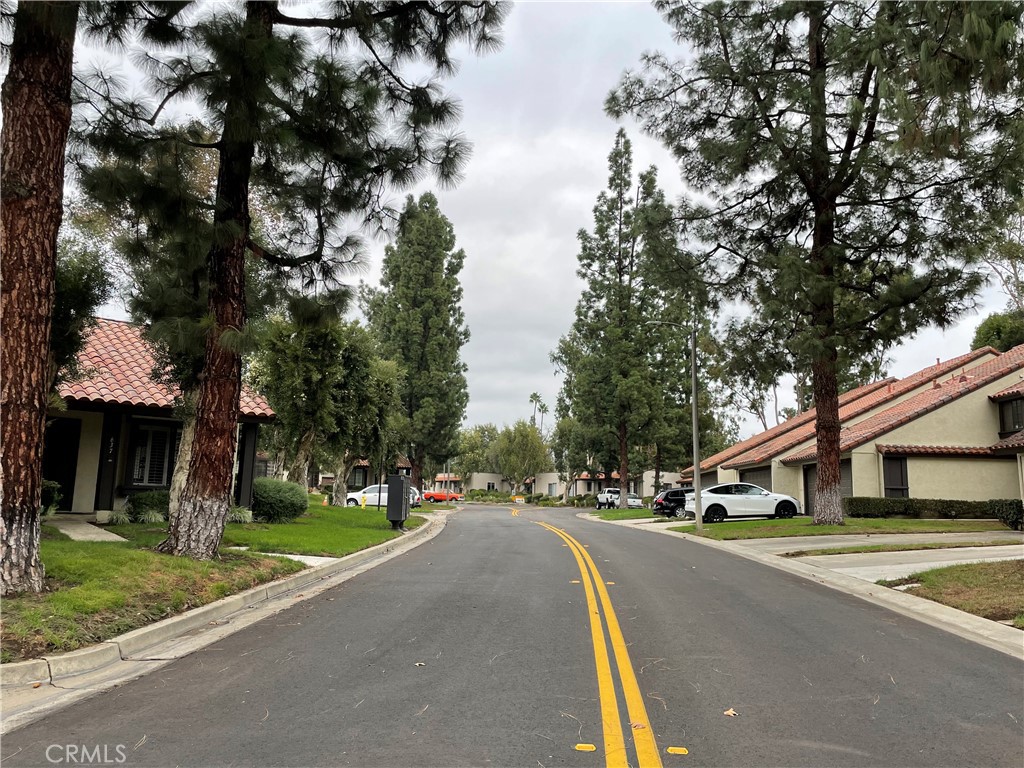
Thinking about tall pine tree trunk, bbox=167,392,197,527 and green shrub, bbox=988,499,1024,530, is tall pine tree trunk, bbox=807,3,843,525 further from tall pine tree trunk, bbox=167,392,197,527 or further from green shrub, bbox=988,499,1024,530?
tall pine tree trunk, bbox=167,392,197,527

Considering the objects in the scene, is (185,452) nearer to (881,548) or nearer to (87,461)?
(87,461)

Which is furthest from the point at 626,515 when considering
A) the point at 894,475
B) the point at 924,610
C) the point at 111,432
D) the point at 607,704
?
the point at 607,704

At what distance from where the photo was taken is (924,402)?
31.3 meters

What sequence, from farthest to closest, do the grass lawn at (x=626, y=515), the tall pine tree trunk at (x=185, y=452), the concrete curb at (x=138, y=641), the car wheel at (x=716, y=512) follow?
the grass lawn at (x=626, y=515), the car wheel at (x=716, y=512), the tall pine tree trunk at (x=185, y=452), the concrete curb at (x=138, y=641)

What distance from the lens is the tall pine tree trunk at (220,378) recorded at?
10.7 m

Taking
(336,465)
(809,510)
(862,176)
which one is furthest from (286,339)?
(809,510)

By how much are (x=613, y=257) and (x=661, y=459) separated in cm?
2029

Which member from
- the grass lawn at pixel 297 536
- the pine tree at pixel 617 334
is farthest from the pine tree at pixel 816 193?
the pine tree at pixel 617 334

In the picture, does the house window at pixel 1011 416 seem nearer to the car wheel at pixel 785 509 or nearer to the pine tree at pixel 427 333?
the car wheel at pixel 785 509

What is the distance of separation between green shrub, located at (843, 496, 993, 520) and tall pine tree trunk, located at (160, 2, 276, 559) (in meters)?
24.4

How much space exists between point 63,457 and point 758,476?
107ft

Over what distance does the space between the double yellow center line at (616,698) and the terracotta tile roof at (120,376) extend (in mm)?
11898

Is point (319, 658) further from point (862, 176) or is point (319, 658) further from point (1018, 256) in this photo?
point (1018, 256)

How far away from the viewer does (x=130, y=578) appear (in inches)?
333
